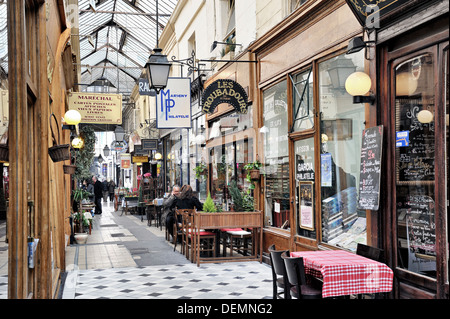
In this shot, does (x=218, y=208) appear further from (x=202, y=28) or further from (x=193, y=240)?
(x=202, y=28)

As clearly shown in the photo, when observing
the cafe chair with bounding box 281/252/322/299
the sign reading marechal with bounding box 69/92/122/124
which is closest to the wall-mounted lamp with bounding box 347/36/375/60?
the cafe chair with bounding box 281/252/322/299

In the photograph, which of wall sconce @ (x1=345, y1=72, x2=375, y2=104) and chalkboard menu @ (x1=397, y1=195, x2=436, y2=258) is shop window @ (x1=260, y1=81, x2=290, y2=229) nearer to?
wall sconce @ (x1=345, y1=72, x2=375, y2=104)

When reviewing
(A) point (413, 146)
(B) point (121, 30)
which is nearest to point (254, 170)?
(A) point (413, 146)

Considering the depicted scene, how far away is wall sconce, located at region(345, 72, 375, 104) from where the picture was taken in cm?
612

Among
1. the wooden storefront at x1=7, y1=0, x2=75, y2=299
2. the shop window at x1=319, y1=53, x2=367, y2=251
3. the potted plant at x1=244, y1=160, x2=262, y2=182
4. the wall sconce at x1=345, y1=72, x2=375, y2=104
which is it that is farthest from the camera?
the potted plant at x1=244, y1=160, x2=262, y2=182

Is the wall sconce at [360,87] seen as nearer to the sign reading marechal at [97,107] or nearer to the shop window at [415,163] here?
the shop window at [415,163]

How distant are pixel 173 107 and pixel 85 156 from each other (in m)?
4.40

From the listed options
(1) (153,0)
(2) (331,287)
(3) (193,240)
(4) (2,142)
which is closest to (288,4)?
(3) (193,240)

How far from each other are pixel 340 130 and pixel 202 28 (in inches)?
380

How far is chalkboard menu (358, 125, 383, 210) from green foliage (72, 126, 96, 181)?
409 inches

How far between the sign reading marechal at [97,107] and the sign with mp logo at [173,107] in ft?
5.36

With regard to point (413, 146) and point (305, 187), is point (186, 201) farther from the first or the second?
point (413, 146)

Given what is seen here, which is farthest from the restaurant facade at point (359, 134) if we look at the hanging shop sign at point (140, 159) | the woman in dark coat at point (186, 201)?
the hanging shop sign at point (140, 159)

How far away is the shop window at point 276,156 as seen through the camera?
9523 mm
